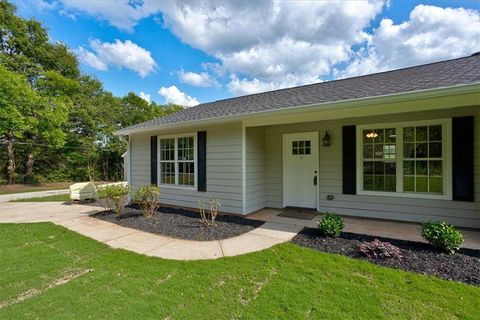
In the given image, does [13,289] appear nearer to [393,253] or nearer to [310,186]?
[393,253]

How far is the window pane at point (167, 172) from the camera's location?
24.4 feet

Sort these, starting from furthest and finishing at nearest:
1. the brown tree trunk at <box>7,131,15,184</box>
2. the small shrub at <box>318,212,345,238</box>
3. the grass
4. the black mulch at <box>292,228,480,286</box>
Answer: the brown tree trunk at <box>7,131,15,184</box> → the small shrub at <box>318,212,345,238</box> → the black mulch at <box>292,228,480,286</box> → the grass

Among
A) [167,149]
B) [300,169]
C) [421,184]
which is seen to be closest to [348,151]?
[300,169]

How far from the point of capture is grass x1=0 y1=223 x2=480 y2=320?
226 cm

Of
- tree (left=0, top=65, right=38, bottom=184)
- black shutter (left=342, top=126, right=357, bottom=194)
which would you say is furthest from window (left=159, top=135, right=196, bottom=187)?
tree (left=0, top=65, right=38, bottom=184)

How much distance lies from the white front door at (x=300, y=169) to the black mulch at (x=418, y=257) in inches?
79.8

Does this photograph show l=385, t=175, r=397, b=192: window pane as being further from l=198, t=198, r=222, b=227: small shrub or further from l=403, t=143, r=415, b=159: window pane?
l=198, t=198, r=222, b=227: small shrub

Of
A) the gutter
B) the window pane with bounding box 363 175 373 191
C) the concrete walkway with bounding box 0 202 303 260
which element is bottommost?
the concrete walkway with bounding box 0 202 303 260

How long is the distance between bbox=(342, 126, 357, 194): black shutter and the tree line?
1276 cm

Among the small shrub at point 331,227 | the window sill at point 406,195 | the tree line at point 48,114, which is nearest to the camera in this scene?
the small shrub at point 331,227

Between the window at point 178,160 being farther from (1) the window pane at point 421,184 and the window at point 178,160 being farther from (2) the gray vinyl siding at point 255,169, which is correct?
(1) the window pane at point 421,184

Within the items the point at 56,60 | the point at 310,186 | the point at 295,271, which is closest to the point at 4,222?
the point at 295,271

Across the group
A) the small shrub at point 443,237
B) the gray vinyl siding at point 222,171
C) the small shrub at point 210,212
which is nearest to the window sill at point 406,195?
the small shrub at point 443,237

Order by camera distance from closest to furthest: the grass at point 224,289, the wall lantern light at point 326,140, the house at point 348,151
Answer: the grass at point 224,289
the house at point 348,151
the wall lantern light at point 326,140
